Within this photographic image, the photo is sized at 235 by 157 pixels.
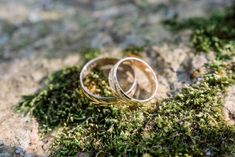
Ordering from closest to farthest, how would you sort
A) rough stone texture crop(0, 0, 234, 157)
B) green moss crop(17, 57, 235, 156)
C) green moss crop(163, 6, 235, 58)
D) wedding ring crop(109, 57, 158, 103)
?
green moss crop(17, 57, 235, 156), wedding ring crop(109, 57, 158, 103), rough stone texture crop(0, 0, 234, 157), green moss crop(163, 6, 235, 58)

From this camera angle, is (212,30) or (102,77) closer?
(102,77)

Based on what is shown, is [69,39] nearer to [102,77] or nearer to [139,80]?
[102,77]

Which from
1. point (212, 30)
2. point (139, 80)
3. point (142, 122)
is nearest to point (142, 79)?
point (139, 80)

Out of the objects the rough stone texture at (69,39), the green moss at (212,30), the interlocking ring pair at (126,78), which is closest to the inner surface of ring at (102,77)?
the interlocking ring pair at (126,78)

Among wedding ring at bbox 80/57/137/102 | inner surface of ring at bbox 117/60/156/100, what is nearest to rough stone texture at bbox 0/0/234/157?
inner surface of ring at bbox 117/60/156/100

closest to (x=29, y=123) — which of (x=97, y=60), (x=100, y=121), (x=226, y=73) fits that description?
(x=100, y=121)

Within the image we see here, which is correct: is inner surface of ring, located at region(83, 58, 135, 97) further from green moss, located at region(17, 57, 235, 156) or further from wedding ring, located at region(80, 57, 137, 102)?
green moss, located at region(17, 57, 235, 156)
